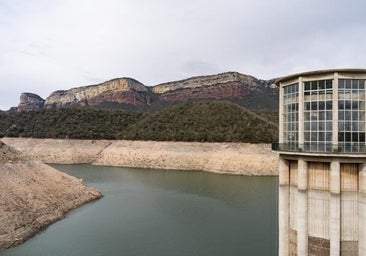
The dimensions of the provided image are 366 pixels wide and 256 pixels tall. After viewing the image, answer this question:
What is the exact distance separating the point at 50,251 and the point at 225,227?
13314mm

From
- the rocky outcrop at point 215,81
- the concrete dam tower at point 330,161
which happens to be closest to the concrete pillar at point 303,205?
the concrete dam tower at point 330,161

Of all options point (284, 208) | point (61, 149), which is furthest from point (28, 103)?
point (284, 208)

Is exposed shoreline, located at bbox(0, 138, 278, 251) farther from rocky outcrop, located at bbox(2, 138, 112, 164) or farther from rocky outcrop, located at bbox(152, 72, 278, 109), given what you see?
rocky outcrop, located at bbox(152, 72, 278, 109)

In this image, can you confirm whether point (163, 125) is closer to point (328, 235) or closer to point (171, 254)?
point (171, 254)

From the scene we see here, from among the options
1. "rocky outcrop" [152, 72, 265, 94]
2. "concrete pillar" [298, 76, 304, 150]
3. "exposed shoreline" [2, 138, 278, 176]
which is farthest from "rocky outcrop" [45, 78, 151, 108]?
"concrete pillar" [298, 76, 304, 150]

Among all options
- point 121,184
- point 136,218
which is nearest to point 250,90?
point 121,184

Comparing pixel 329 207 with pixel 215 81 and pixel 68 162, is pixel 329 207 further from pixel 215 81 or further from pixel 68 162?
pixel 215 81

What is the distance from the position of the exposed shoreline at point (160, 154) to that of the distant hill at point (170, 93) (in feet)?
154

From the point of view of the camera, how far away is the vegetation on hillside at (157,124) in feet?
245

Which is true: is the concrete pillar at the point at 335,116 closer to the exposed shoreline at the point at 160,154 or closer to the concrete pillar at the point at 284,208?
the concrete pillar at the point at 284,208

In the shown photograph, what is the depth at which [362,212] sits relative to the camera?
15.7 metres

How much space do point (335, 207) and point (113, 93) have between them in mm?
148777

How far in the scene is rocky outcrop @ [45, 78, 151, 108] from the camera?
154 meters

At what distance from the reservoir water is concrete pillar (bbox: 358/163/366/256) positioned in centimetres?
788
